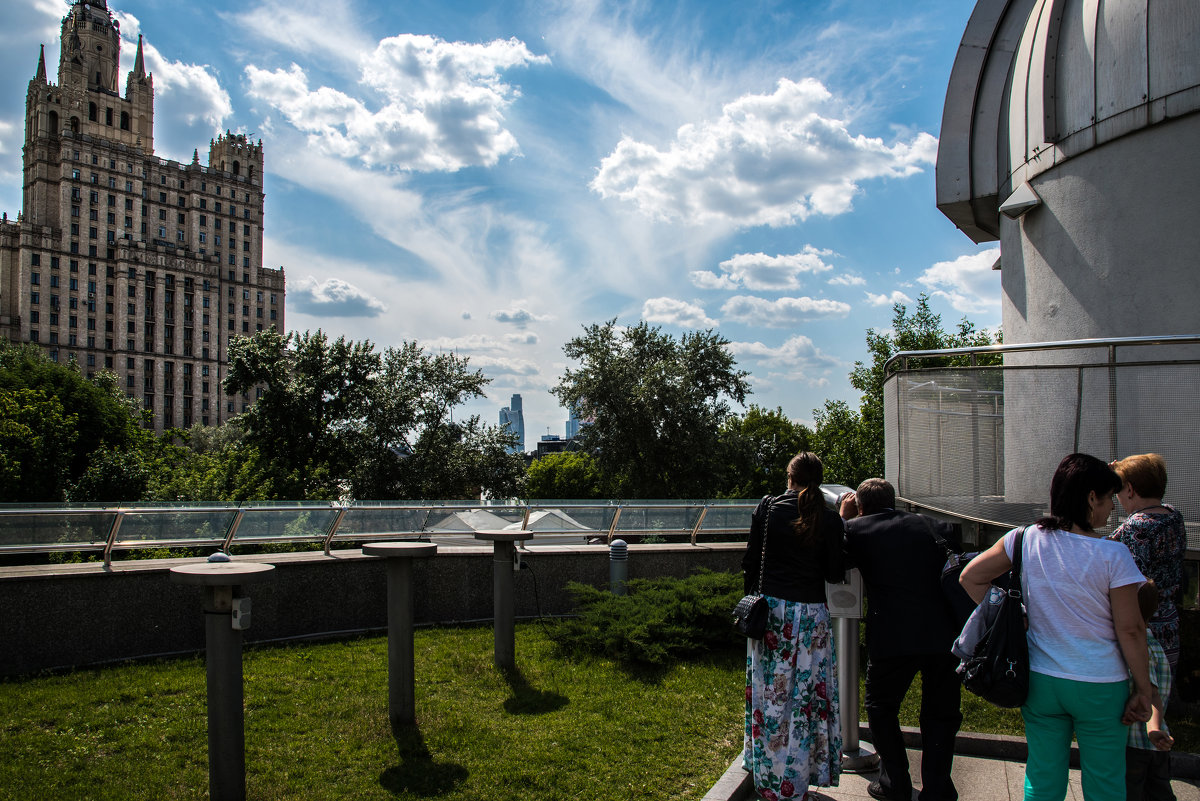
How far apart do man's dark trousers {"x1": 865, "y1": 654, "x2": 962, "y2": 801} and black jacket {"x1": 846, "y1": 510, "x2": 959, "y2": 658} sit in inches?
3.9

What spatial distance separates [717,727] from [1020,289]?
664 centimetres

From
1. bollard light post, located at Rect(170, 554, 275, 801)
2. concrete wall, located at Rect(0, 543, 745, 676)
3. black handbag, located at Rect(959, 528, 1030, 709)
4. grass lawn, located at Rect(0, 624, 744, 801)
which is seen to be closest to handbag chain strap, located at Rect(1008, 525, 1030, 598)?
black handbag, located at Rect(959, 528, 1030, 709)

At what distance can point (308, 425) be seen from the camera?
4219cm

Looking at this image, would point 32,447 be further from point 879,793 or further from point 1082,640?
point 1082,640

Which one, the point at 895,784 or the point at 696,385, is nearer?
the point at 895,784

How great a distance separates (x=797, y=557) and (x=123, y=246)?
151858mm

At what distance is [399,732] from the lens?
599cm

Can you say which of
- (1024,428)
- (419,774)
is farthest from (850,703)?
(419,774)

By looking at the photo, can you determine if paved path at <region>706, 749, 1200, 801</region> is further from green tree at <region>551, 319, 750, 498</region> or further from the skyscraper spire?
the skyscraper spire

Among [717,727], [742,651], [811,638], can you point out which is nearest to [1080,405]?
[811,638]

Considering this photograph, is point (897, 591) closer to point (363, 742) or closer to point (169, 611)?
point (363, 742)

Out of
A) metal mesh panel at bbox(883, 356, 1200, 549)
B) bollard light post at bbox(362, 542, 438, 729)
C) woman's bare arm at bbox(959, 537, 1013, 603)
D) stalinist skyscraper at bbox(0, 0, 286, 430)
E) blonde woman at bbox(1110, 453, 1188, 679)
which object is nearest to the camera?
woman's bare arm at bbox(959, 537, 1013, 603)

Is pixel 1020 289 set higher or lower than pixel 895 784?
higher

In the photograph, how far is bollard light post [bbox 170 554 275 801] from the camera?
4.61 metres
